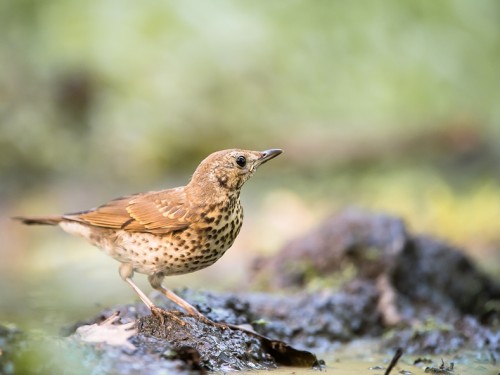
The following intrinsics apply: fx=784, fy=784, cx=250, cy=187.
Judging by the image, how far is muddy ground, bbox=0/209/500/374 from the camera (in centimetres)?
365

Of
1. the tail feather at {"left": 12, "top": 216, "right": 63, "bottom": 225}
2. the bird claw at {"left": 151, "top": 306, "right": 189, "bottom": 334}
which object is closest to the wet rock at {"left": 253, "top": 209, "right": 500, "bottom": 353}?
the bird claw at {"left": 151, "top": 306, "right": 189, "bottom": 334}

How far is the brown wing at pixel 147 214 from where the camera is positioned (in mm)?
4598

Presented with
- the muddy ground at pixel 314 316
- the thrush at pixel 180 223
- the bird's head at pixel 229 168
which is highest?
the bird's head at pixel 229 168

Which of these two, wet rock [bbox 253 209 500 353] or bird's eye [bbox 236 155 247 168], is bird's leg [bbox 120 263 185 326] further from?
wet rock [bbox 253 209 500 353]

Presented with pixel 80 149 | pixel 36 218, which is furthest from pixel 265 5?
pixel 36 218

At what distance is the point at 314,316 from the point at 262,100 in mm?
9001

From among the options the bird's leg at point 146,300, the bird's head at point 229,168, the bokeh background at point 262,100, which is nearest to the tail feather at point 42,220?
the bird's leg at point 146,300

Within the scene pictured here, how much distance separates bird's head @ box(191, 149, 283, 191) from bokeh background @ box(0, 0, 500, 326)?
5.83 m

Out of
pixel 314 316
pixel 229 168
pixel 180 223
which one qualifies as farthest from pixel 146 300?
pixel 314 316

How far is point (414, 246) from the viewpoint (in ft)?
21.0

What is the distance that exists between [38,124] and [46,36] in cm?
199

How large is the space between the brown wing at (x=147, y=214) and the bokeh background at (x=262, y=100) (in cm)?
564

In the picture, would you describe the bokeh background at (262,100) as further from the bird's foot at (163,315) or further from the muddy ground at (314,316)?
the bird's foot at (163,315)

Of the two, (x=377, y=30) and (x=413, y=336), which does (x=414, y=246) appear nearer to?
(x=413, y=336)
